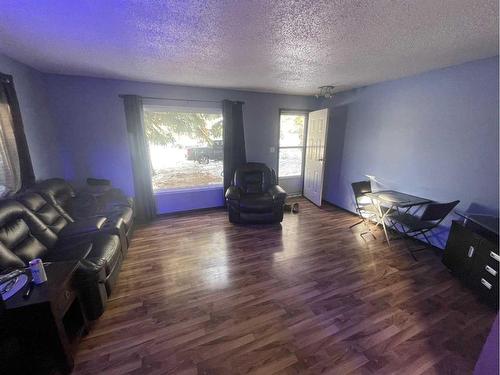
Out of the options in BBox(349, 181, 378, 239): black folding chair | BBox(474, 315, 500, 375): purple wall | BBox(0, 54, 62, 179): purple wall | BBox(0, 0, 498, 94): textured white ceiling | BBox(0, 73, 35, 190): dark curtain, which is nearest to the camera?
BBox(474, 315, 500, 375): purple wall

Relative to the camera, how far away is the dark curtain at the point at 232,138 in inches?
154

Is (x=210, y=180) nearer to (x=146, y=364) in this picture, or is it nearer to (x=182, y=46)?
(x=182, y=46)

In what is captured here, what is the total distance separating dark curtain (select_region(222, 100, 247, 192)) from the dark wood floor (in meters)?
1.67

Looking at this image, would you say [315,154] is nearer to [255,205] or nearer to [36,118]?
[255,205]

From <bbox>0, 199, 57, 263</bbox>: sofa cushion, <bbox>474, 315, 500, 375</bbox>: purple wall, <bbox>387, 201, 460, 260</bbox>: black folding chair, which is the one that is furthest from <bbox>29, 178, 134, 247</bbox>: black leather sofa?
<bbox>387, 201, 460, 260</bbox>: black folding chair

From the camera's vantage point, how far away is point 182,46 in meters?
1.93

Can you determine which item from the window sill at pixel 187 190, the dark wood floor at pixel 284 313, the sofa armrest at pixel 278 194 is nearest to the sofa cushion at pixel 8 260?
the dark wood floor at pixel 284 313

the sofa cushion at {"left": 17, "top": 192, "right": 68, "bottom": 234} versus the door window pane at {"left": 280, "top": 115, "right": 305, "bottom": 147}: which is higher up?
the door window pane at {"left": 280, "top": 115, "right": 305, "bottom": 147}

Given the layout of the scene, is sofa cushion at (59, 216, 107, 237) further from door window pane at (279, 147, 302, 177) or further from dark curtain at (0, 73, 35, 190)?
door window pane at (279, 147, 302, 177)

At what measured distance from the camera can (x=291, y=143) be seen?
4828mm

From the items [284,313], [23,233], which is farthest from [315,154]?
[23,233]

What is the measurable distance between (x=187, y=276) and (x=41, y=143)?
261 cm

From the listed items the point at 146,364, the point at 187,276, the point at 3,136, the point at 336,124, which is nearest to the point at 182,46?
the point at 3,136

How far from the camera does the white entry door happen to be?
4.04 meters
